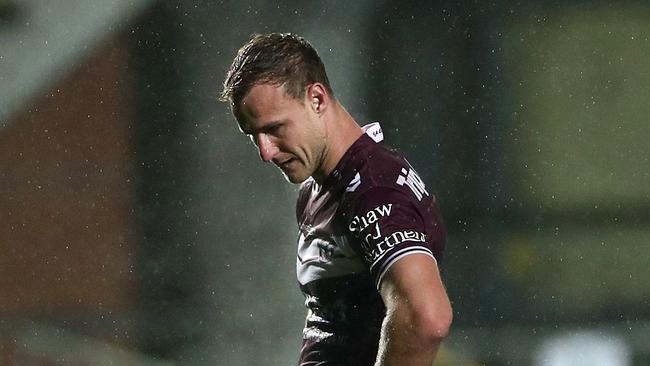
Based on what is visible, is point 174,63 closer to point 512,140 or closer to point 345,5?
point 345,5

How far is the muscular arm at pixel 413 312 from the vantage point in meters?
1.43

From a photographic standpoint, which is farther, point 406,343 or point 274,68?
point 274,68

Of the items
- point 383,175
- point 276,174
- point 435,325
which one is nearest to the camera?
point 435,325

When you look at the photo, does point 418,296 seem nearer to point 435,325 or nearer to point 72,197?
point 435,325

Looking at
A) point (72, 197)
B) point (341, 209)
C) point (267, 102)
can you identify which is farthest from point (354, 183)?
point (72, 197)

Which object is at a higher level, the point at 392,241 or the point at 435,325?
the point at 392,241

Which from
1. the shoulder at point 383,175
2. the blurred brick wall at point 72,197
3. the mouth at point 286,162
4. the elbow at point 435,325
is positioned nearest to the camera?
the elbow at point 435,325

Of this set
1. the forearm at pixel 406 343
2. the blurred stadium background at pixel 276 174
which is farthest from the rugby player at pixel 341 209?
the blurred stadium background at pixel 276 174

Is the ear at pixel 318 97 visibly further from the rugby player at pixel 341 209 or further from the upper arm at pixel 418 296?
the upper arm at pixel 418 296

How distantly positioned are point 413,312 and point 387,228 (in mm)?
108

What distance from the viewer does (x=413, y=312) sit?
1.43 meters

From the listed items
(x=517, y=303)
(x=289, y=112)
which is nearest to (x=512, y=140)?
(x=517, y=303)

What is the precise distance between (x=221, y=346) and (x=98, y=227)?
0.45m

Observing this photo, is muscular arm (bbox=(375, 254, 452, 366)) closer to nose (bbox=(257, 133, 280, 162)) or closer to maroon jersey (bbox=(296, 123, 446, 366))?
maroon jersey (bbox=(296, 123, 446, 366))
